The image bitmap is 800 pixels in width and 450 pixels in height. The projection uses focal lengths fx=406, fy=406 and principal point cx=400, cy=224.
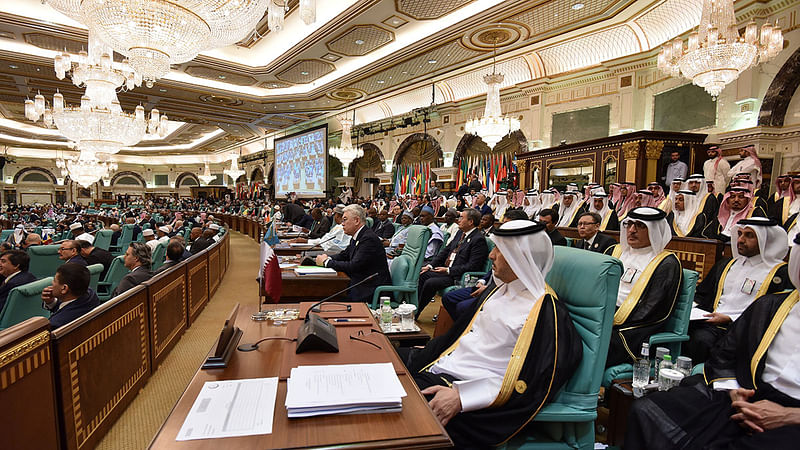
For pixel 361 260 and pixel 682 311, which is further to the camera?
pixel 361 260

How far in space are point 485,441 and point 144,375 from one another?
294 cm

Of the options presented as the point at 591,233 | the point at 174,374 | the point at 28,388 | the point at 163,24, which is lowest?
the point at 174,374

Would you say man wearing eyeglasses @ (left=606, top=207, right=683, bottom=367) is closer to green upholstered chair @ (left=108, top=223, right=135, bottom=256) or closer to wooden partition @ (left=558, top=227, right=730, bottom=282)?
wooden partition @ (left=558, top=227, right=730, bottom=282)

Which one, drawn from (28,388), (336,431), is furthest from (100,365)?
(336,431)

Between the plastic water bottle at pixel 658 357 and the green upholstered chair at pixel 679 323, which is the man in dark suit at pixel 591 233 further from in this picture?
the plastic water bottle at pixel 658 357

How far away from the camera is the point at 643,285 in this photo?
2625mm

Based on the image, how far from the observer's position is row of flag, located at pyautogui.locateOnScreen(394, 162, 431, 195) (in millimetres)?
15820

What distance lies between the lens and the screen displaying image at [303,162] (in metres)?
15.0

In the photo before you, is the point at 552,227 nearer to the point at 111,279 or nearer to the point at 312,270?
the point at 312,270

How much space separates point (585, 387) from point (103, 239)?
9389mm

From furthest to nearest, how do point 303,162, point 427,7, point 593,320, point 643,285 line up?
point 303,162 < point 427,7 < point 643,285 < point 593,320

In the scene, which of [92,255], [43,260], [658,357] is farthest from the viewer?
[43,260]

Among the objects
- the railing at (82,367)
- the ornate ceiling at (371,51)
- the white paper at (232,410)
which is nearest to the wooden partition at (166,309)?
the railing at (82,367)

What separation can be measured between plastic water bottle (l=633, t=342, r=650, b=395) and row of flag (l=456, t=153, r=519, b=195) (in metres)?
10.6
